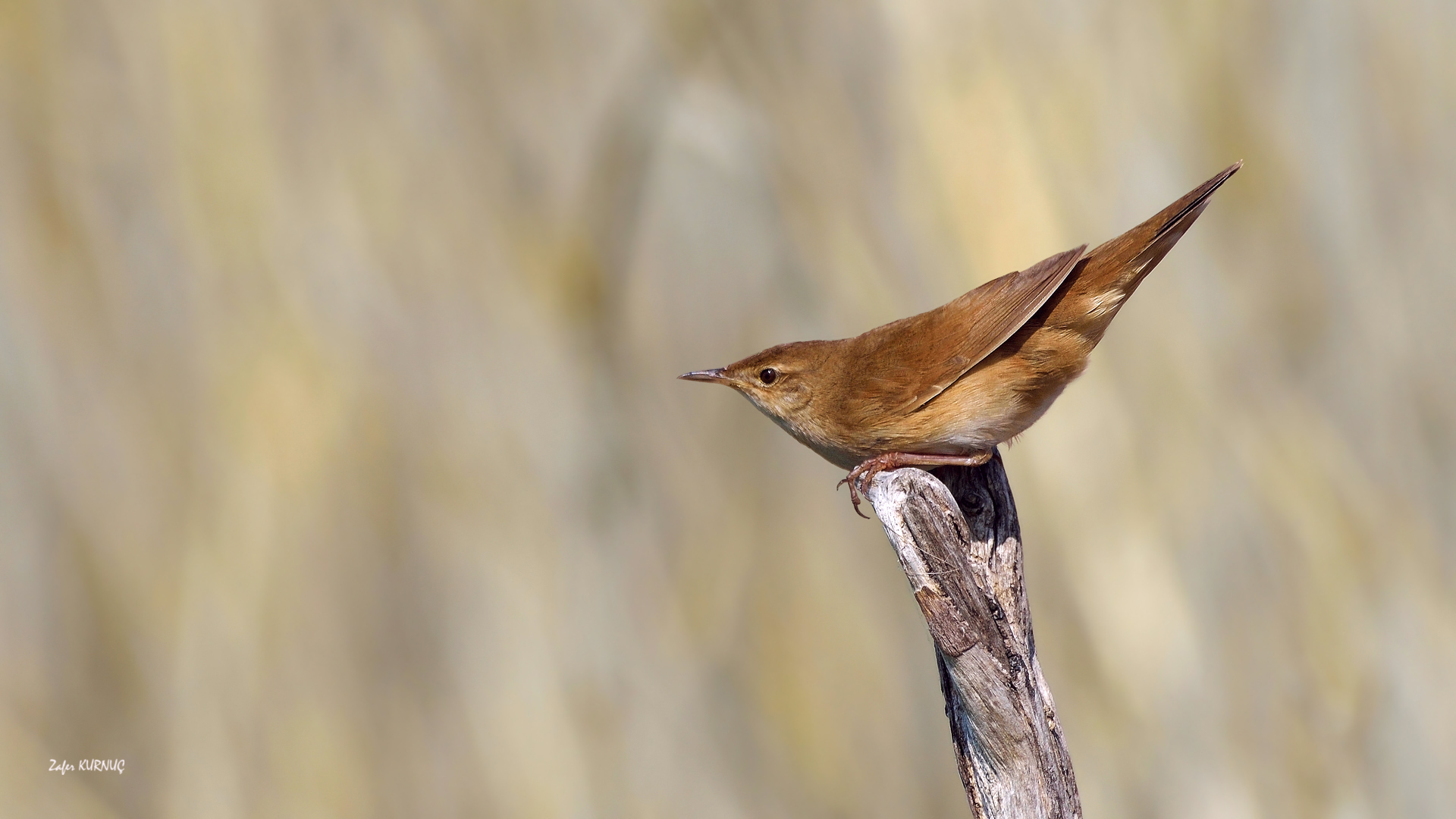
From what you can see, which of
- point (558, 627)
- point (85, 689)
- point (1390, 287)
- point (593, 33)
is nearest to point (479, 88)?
point (593, 33)

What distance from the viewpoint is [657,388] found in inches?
174

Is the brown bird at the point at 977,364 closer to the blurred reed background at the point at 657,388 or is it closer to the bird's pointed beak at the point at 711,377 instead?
the bird's pointed beak at the point at 711,377

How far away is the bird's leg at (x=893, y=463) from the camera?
3033 mm

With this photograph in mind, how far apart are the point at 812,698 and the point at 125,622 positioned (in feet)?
8.79

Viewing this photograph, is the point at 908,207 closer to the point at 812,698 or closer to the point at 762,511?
the point at 762,511

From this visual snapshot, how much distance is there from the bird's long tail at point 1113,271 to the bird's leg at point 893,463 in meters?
0.52

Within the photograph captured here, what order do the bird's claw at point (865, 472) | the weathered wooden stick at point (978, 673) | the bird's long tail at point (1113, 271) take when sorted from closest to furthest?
A: 1. the weathered wooden stick at point (978, 673)
2. the bird's long tail at point (1113, 271)
3. the bird's claw at point (865, 472)

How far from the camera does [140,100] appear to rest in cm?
365

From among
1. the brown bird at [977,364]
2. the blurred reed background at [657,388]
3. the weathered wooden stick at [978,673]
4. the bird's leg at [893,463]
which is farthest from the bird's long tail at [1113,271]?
the blurred reed background at [657,388]

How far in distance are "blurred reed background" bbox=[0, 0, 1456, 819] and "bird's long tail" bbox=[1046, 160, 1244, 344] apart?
5.42 ft

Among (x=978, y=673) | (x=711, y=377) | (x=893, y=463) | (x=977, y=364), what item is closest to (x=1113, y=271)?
(x=977, y=364)

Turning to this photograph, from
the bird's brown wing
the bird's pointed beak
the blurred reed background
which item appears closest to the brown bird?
the bird's brown wing

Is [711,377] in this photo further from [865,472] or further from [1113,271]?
[1113,271]

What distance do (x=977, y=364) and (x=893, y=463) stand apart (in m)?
0.39
